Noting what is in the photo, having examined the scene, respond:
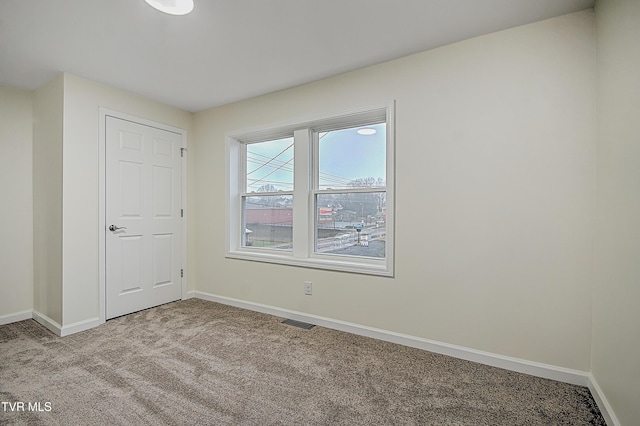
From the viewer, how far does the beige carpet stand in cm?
166

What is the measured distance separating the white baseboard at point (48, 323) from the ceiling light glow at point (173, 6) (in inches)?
111

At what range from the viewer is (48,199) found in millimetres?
2977

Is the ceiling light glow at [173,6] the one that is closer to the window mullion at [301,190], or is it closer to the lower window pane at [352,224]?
the window mullion at [301,190]

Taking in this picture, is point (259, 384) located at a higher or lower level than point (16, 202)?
lower

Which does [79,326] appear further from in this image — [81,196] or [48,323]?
[81,196]

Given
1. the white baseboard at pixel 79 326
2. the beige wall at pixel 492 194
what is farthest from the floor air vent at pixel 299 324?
the white baseboard at pixel 79 326

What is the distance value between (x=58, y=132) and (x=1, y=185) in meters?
0.91

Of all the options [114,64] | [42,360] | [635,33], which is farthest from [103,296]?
[635,33]

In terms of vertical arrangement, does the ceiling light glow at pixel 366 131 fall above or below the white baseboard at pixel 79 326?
above

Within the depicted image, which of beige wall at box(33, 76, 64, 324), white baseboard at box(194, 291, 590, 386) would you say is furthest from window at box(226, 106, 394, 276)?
beige wall at box(33, 76, 64, 324)

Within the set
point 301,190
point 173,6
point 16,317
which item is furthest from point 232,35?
point 16,317

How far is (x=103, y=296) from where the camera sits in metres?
3.03

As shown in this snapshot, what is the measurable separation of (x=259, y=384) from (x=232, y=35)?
2447mm

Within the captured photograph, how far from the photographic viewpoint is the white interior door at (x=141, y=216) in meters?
3.13
